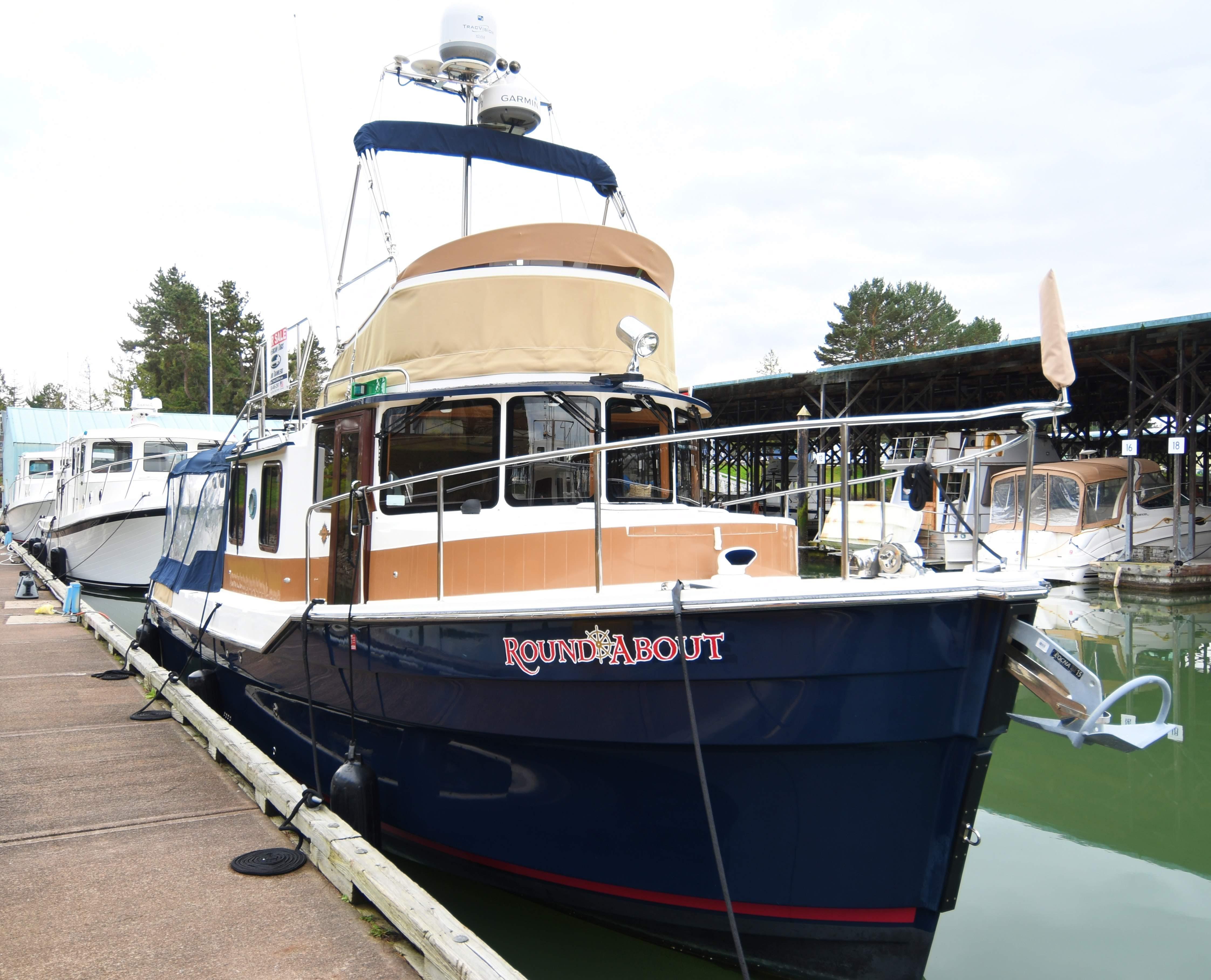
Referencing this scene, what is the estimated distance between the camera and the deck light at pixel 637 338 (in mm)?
5379

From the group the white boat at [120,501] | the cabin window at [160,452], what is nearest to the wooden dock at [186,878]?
the white boat at [120,501]

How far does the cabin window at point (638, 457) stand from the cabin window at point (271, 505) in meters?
2.59

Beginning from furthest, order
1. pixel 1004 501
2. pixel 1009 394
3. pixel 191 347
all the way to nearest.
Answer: pixel 191 347 < pixel 1009 394 < pixel 1004 501

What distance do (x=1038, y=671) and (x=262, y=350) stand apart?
665 cm

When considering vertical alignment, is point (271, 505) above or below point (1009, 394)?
below

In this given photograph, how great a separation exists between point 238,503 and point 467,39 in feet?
13.7

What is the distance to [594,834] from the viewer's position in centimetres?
424

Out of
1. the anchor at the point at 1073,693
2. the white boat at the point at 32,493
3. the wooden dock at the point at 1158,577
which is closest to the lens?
the anchor at the point at 1073,693

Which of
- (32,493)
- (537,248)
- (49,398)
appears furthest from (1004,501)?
(49,398)

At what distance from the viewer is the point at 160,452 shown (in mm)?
19594

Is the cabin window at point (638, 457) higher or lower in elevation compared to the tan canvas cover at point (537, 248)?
lower

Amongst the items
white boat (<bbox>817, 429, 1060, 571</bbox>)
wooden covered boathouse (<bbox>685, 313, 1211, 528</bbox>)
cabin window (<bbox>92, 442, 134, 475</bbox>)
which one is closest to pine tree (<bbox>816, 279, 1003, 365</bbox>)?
wooden covered boathouse (<bbox>685, 313, 1211, 528</bbox>)

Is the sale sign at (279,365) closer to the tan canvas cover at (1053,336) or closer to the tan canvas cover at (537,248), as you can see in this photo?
the tan canvas cover at (537,248)

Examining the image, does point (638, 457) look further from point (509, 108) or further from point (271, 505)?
point (509, 108)
